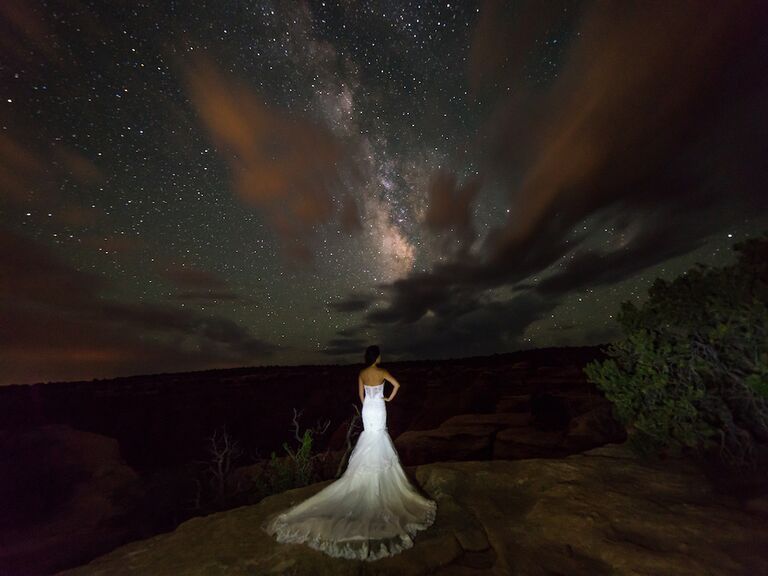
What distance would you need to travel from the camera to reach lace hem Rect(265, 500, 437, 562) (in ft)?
13.9

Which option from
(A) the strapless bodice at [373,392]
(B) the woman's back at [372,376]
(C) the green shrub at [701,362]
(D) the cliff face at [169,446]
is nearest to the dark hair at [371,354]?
(B) the woman's back at [372,376]

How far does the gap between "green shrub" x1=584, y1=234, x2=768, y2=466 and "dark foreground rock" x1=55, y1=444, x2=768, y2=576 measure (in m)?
0.97

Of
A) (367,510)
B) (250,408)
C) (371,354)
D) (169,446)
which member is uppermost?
(250,408)

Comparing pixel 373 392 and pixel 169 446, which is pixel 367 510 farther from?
pixel 169 446

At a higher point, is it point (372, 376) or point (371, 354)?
point (371, 354)

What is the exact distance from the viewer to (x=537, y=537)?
181 inches

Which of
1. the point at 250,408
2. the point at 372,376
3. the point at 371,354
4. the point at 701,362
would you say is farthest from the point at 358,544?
the point at 250,408

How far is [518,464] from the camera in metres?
7.07

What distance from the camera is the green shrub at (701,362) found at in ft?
19.1

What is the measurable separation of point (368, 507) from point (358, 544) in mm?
783

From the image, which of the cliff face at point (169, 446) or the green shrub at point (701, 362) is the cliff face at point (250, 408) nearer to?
the cliff face at point (169, 446)

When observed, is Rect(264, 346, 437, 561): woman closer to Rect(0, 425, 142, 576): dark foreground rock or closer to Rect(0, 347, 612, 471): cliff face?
Rect(0, 425, 142, 576): dark foreground rock

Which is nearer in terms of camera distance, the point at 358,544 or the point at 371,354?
the point at 358,544

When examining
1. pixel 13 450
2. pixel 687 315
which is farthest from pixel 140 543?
pixel 13 450
